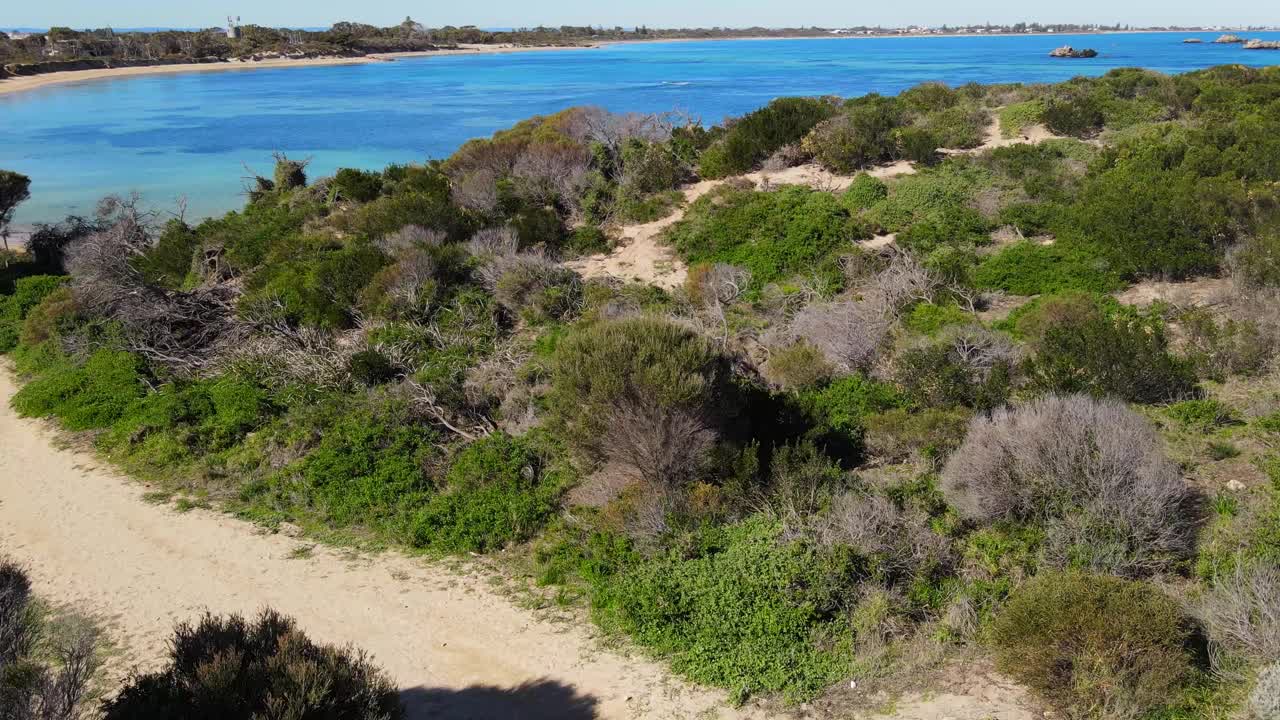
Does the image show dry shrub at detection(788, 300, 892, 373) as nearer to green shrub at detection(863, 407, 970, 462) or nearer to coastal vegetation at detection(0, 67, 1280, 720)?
coastal vegetation at detection(0, 67, 1280, 720)

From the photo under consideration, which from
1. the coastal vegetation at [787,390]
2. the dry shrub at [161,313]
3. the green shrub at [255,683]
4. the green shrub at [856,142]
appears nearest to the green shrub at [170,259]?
the coastal vegetation at [787,390]

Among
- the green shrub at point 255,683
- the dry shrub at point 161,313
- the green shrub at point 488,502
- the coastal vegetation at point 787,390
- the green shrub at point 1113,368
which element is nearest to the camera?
the green shrub at point 255,683

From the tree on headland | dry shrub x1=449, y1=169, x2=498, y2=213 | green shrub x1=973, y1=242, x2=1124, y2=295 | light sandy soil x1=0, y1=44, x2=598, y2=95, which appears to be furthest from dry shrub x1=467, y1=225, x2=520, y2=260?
light sandy soil x1=0, y1=44, x2=598, y2=95

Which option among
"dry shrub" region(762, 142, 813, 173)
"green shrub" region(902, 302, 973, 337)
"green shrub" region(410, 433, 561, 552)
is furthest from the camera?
"dry shrub" region(762, 142, 813, 173)

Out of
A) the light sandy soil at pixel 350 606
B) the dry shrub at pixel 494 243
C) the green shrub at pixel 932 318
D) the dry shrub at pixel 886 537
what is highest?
the dry shrub at pixel 494 243

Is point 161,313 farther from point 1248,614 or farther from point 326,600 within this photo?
point 1248,614

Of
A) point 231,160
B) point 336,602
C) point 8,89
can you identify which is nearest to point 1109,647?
point 336,602

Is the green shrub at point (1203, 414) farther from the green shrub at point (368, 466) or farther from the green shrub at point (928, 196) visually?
the green shrub at point (368, 466)

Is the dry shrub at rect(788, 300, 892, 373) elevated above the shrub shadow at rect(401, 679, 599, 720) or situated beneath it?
elevated above
